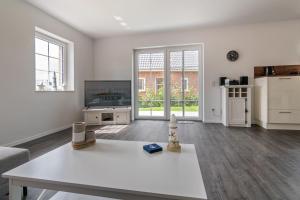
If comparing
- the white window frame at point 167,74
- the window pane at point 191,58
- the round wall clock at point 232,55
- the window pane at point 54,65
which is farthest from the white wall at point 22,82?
the round wall clock at point 232,55

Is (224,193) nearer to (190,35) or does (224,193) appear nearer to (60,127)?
(60,127)

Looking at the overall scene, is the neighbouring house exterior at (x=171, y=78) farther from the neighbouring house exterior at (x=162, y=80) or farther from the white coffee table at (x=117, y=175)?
the white coffee table at (x=117, y=175)

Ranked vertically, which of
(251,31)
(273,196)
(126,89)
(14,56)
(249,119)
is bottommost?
(273,196)

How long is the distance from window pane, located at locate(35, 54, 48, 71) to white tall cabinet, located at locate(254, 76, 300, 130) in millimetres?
4838

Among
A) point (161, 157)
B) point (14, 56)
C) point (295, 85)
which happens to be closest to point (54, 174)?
point (161, 157)

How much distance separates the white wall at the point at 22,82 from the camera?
2678mm

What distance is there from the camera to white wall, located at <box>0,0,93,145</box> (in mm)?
2678

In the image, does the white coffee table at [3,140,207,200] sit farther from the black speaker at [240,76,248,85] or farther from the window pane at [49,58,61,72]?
the black speaker at [240,76,248,85]

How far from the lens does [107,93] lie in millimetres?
4551

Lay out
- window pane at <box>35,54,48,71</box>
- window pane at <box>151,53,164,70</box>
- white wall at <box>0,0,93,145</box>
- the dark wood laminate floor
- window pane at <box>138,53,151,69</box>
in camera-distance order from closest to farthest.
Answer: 1. the dark wood laminate floor
2. white wall at <box>0,0,93,145</box>
3. window pane at <box>35,54,48,71</box>
4. window pane at <box>151,53,164,70</box>
5. window pane at <box>138,53,151,69</box>

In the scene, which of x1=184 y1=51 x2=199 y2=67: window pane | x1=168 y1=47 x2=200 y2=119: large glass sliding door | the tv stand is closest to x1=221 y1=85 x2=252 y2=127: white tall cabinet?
x1=168 y1=47 x2=200 y2=119: large glass sliding door

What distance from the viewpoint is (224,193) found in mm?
1491

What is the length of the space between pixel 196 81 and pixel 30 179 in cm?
451

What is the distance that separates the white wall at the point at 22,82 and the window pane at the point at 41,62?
29 cm
